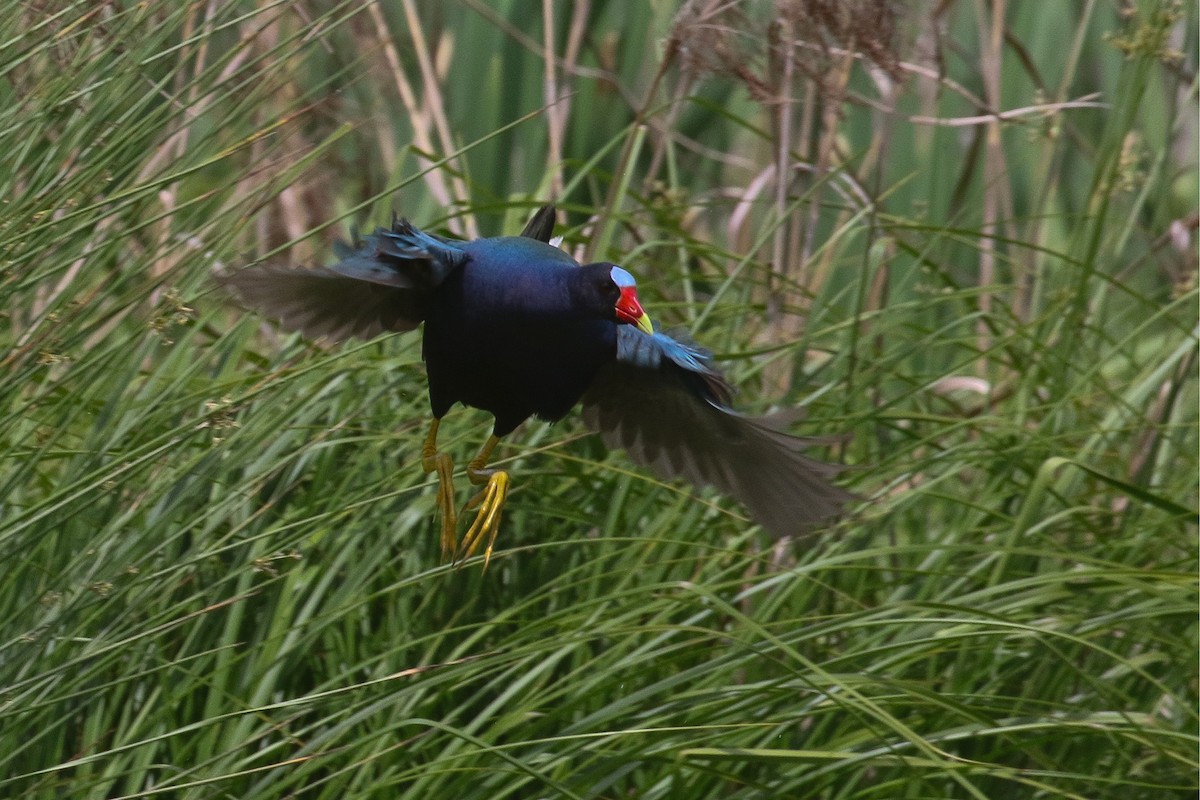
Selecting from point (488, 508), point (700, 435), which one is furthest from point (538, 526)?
point (488, 508)

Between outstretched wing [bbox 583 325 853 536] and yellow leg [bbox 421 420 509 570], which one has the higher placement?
yellow leg [bbox 421 420 509 570]

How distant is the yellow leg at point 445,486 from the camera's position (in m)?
1.87

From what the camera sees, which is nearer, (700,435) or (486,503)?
(486,503)

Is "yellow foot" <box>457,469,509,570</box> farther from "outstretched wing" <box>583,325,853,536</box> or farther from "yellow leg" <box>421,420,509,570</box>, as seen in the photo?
"outstretched wing" <box>583,325,853,536</box>

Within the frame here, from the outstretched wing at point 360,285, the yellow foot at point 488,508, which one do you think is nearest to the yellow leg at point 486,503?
the yellow foot at point 488,508

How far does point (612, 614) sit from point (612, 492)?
38 cm

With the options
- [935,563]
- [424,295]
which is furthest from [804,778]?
[424,295]

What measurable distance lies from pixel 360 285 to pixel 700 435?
1.81 feet

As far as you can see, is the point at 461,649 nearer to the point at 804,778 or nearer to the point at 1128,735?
the point at 804,778

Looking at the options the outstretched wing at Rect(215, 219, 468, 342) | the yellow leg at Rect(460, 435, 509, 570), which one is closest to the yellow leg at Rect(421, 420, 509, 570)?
the yellow leg at Rect(460, 435, 509, 570)

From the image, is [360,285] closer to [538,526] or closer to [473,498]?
[473,498]

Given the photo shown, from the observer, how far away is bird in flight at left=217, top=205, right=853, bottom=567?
71.9 inches

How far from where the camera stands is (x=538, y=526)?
2361mm

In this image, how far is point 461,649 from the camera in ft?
6.43
